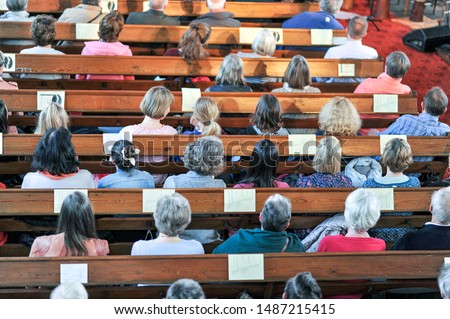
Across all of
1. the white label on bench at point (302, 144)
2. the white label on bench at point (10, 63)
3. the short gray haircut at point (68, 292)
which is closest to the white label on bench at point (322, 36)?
the white label on bench at point (302, 144)

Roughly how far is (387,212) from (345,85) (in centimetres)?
219

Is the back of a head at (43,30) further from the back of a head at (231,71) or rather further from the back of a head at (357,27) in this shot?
the back of a head at (357,27)

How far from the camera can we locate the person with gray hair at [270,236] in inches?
185

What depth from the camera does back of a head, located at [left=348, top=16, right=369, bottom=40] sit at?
7.45 m

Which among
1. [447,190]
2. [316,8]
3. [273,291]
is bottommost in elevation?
[273,291]

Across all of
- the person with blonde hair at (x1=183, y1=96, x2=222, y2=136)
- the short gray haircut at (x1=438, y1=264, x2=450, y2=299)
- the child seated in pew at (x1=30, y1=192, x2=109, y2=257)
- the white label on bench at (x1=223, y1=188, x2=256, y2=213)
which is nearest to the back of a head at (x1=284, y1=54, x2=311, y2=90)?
the person with blonde hair at (x1=183, y1=96, x2=222, y2=136)

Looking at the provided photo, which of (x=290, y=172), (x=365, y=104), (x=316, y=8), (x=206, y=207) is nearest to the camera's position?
(x=206, y=207)

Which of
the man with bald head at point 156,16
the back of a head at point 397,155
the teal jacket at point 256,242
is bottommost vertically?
the teal jacket at point 256,242

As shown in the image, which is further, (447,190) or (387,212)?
(387,212)

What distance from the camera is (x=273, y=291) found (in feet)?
15.5

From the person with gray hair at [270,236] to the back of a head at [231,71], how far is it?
2060 mm

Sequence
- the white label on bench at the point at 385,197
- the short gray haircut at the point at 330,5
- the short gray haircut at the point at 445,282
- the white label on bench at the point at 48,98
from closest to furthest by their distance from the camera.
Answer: the short gray haircut at the point at 445,282 → the white label on bench at the point at 385,197 → the white label on bench at the point at 48,98 → the short gray haircut at the point at 330,5

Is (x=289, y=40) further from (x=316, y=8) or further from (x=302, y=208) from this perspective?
(x=302, y=208)
